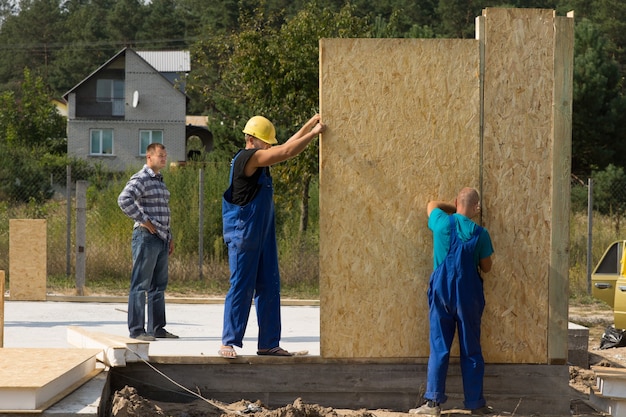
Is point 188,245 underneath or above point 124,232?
underneath

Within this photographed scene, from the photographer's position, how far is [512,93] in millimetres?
7203

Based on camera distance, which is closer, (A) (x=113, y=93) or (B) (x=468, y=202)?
(B) (x=468, y=202)

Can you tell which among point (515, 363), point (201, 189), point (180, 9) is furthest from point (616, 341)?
point (180, 9)

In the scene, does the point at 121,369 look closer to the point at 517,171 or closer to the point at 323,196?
the point at 323,196

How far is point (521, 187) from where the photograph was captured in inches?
284

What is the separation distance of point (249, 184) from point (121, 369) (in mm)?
1721

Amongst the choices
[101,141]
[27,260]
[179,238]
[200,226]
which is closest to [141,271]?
[27,260]

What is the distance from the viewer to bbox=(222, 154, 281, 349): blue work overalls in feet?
24.0

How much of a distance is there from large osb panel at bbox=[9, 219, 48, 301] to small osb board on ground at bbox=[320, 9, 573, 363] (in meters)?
6.35

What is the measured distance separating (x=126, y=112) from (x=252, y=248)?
47561 mm

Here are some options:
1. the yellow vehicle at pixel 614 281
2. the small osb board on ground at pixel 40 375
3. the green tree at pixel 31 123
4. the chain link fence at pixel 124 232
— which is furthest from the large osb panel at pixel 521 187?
the green tree at pixel 31 123

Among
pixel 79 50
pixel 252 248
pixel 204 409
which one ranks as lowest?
pixel 204 409

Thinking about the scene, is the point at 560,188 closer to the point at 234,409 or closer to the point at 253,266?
the point at 253,266

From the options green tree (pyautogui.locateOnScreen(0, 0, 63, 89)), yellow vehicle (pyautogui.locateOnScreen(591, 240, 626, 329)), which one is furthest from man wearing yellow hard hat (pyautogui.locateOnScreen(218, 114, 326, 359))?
green tree (pyautogui.locateOnScreen(0, 0, 63, 89))
